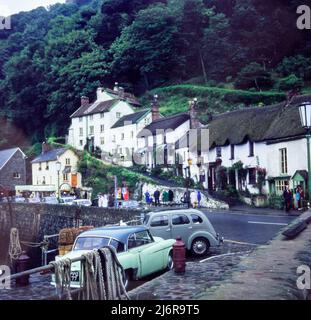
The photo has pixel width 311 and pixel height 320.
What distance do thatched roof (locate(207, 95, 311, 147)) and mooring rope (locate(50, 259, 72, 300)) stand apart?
2713 centimetres

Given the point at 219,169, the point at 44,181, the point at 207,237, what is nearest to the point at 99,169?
the point at 44,181

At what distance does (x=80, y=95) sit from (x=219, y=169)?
4348 centimetres

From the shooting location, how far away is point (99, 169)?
52594mm

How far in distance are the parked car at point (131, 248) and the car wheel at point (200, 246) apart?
2754 mm

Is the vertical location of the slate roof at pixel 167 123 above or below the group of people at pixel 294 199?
above

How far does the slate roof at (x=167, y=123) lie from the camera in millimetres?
49719

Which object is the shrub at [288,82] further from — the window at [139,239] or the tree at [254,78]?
the window at [139,239]

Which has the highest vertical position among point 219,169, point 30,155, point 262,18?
point 262,18

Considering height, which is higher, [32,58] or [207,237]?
[32,58]

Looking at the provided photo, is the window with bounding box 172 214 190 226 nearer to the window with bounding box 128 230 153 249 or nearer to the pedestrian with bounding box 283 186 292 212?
the window with bounding box 128 230 153 249

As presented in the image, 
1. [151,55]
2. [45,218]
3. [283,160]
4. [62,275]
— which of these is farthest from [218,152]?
[151,55]

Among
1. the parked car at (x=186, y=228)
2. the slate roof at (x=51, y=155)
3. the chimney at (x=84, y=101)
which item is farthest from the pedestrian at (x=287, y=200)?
the chimney at (x=84, y=101)

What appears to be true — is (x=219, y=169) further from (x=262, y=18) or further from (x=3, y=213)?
(x=262, y=18)
